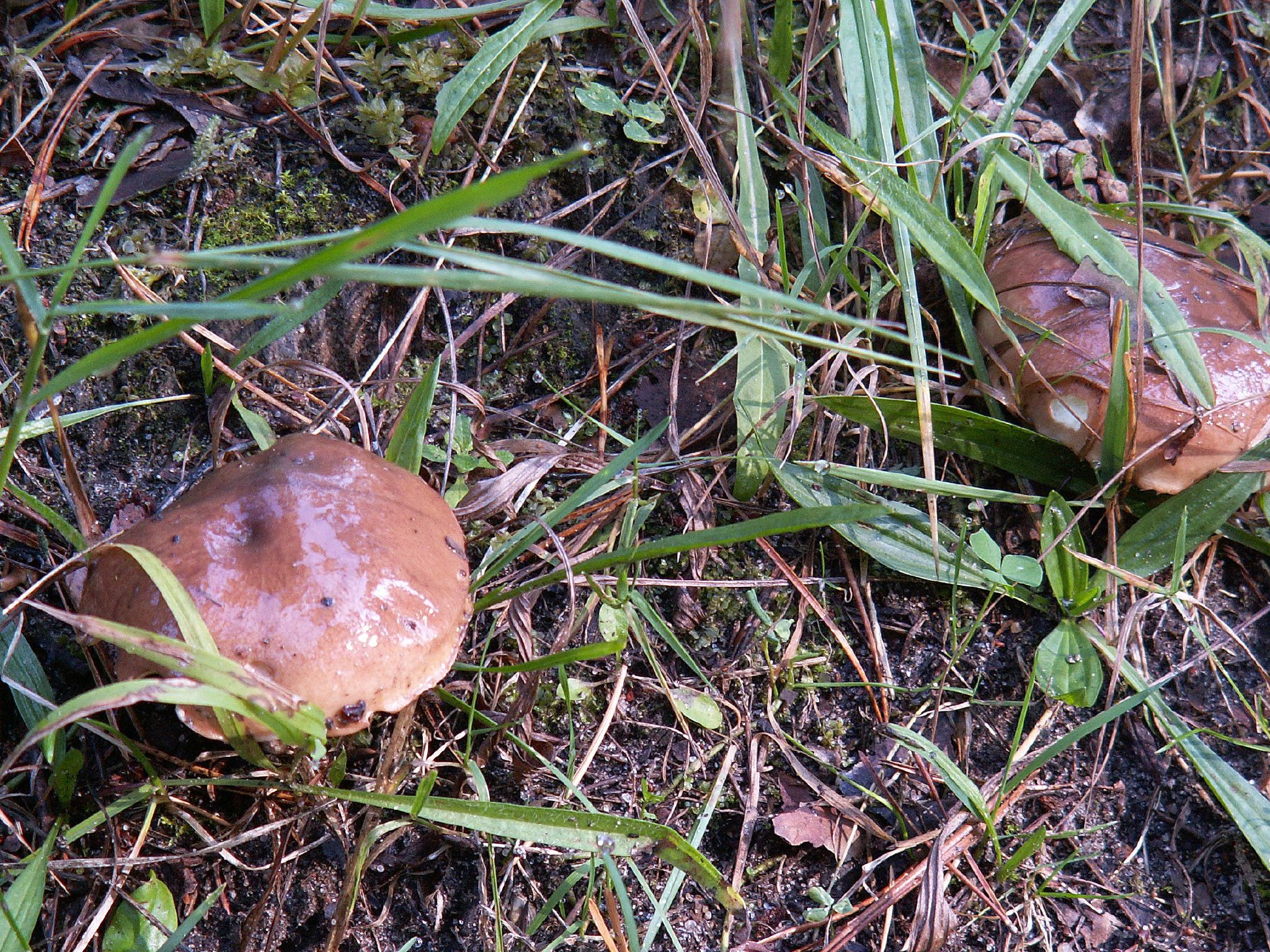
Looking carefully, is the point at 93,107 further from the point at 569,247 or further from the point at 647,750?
the point at 647,750

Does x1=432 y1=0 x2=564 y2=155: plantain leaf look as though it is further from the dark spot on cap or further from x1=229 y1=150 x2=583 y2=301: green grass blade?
the dark spot on cap

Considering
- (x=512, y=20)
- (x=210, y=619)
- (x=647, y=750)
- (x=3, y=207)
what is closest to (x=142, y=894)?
(x=210, y=619)

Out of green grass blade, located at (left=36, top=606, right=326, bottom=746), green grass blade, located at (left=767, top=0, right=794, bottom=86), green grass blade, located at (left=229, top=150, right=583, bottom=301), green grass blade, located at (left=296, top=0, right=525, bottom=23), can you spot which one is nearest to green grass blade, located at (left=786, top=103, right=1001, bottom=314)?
green grass blade, located at (left=767, top=0, right=794, bottom=86)

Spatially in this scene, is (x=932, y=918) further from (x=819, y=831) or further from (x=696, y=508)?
(x=696, y=508)

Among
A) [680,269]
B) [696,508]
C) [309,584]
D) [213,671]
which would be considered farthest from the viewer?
[696,508]

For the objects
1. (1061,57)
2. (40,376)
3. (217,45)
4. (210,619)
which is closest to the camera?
(210,619)

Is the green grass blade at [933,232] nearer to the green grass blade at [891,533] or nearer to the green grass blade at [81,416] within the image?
the green grass blade at [891,533]

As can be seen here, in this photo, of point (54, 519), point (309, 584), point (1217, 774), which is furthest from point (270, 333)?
point (1217, 774)
